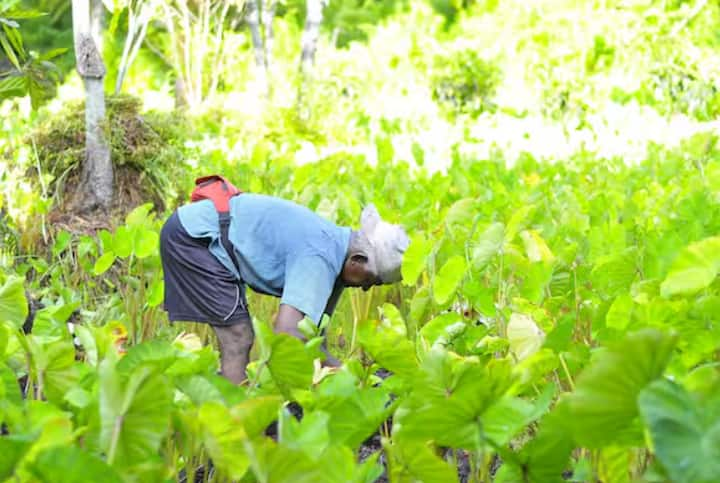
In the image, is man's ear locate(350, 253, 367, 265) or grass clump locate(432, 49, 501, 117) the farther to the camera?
grass clump locate(432, 49, 501, 117)

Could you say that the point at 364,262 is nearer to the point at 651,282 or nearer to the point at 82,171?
the point at 651,282

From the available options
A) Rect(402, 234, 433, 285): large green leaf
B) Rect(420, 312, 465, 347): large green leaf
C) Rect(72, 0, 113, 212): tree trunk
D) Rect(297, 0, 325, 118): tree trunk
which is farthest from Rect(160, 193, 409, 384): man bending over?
Rect(297, 0, 325, 118): tree trunk

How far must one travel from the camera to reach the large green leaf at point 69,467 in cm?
87

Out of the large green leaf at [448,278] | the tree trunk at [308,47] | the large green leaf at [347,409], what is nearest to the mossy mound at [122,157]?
the large green leaf at [448,278]

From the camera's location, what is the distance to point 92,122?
371 centimetres

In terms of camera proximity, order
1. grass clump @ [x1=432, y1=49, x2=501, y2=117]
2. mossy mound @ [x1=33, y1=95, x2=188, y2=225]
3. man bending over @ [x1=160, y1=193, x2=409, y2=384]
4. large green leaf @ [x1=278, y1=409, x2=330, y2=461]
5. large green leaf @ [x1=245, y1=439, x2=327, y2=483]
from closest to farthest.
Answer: large green leaf @ [x1=245, y1=439, x2=327, y2=483], large green leaf @ [x1=278, y1=409, x2=330, y2=461], man bending over @ [x1=160, y1=193, x2=409, y2=384], mossy mound @ [x1=33, y1=95, x2=188, y2=225], grass clump @ [x1=432, y1=49, x2=501, y2=117]

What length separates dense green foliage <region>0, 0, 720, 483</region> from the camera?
0.95m

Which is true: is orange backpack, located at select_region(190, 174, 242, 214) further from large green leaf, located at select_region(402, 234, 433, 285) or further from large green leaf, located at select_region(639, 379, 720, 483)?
large green leaf, located at select_region(639, 379, 720, 483)

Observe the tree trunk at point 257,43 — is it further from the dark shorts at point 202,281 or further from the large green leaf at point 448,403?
the large green leaf at point 448,403

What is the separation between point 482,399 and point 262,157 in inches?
136

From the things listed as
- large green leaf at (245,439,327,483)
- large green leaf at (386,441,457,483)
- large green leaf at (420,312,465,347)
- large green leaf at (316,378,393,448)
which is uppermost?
large green leaf at (245,439,327,483)

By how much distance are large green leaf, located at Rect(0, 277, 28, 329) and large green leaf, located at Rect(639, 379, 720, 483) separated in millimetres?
880

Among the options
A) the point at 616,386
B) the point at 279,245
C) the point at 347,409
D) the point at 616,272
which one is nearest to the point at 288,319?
the point at 279,245

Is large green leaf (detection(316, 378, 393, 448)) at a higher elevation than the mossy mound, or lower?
higher
